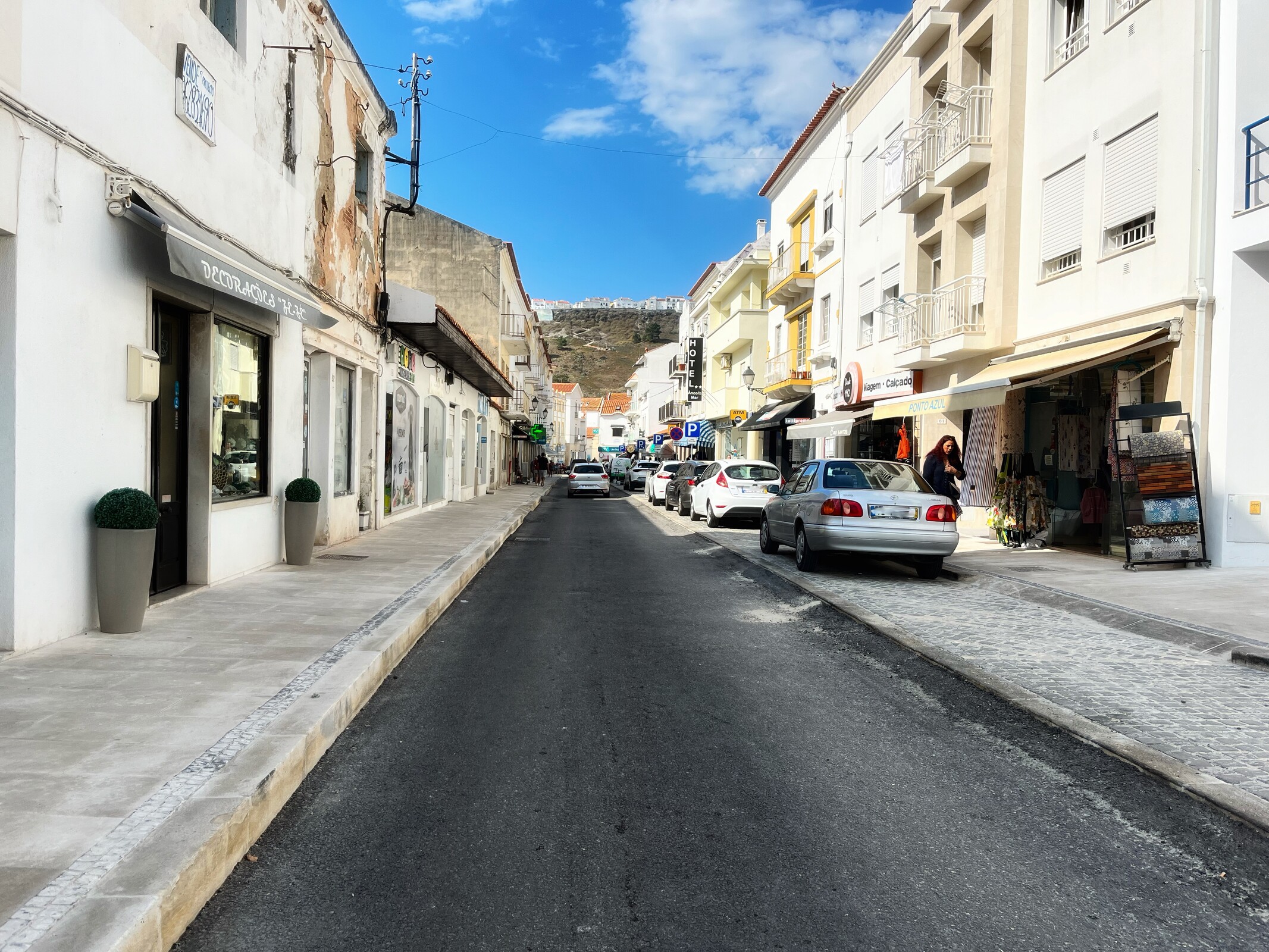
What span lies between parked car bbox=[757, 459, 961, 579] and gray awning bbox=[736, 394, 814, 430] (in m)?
16.2

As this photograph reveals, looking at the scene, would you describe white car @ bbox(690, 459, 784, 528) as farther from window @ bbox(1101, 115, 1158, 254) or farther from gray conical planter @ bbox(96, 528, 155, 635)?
gray conical planter @ bbox(96, 528, 155, 635)

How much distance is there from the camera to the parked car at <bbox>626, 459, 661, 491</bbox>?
4341 centimetres

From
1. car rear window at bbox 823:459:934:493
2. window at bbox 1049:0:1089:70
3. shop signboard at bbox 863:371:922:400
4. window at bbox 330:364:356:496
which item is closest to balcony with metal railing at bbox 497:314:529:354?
shop signboard at bbox 863:371:922:400

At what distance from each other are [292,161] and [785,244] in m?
22.9

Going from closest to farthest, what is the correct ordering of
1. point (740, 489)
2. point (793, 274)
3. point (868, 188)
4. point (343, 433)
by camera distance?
1. point (343, 433)
2. point (740, 489)
3. point (868, 188)
4. point (793, 274)

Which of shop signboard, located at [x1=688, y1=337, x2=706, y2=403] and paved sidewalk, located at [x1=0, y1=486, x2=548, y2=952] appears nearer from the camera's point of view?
paved sidewalk, located at [x1=0, y1=486, x2=548, y2=952]

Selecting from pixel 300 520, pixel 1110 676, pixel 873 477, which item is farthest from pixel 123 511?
pixel 873 477

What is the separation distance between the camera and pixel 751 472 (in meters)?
19.7

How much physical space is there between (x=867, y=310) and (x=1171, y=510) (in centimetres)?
1234

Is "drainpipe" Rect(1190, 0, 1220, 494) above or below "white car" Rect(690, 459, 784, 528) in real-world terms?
above

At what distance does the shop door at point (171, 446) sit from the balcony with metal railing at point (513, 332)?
2893 centimetres

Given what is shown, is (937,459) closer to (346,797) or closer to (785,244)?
(346,797)

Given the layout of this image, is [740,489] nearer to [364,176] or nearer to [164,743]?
[364,176]

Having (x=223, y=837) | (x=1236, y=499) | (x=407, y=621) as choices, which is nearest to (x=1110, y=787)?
(x=223, y=837)
